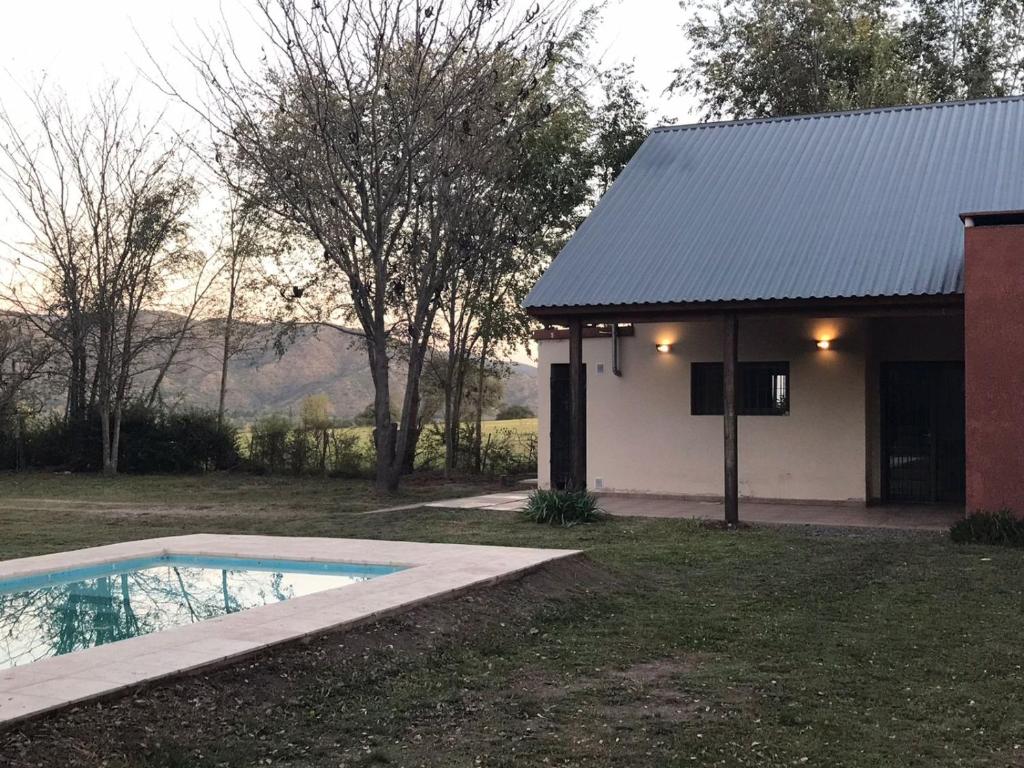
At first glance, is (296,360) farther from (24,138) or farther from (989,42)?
(989,42)

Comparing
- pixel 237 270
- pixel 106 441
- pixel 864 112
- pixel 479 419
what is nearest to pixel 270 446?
pixel 106 441

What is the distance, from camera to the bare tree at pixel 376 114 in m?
15.0

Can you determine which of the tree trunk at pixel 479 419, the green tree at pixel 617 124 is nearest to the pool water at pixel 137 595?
the tree trunk at pixel 479 419

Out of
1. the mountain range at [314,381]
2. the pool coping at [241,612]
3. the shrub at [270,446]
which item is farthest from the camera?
the mountain range at [314,381]

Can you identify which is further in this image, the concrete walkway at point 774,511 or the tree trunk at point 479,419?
the tree trunk at point 479,419

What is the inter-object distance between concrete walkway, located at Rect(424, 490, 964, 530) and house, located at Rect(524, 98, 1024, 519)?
0.46 meters

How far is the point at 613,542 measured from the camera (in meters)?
10.4

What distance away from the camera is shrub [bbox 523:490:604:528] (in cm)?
1198

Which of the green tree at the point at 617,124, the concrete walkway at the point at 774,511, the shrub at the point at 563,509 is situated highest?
the green tree at the point at 617,124

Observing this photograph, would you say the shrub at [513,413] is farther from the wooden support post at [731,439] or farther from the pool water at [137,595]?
the pool water at [137,595]

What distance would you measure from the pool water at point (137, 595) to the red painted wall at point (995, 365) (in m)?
5.64

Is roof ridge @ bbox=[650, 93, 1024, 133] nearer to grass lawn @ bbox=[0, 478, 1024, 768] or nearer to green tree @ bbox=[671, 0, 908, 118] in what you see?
green tree @ bbox=[671, 0, 908, 118]

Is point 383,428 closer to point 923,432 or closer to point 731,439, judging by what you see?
point 731,439

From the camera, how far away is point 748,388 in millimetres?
14492
